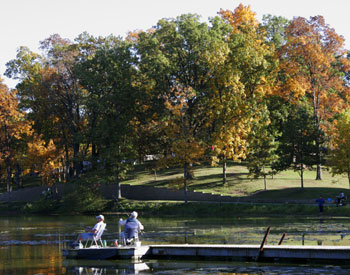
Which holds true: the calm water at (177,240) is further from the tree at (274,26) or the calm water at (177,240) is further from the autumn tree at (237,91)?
the tree at (274,26)

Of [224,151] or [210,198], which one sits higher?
[224,151]

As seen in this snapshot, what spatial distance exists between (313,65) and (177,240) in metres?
40.5

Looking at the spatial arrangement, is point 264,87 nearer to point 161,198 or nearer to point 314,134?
point 314,134

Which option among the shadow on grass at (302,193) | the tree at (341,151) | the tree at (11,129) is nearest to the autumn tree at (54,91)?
the tree at (11,129)

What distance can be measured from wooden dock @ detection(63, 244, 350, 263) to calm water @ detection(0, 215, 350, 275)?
50 cm

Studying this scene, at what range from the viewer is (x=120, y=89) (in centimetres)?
7200

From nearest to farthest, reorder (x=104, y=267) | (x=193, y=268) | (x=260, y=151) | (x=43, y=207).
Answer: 1. (x=193, y=268)
2. (x=104, y=267)
3. (x=260, y=151)
4. (x=43, y=207)

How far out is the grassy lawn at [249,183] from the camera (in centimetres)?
6244

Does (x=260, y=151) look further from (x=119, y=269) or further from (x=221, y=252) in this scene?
(x=119, y=269)

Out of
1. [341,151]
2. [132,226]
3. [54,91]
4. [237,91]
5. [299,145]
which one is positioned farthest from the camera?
[54,91]

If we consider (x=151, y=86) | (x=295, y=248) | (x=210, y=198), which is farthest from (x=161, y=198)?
(x=295, y=248)

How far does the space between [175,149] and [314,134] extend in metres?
14.2

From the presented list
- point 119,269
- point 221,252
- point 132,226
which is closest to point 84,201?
point 132,226

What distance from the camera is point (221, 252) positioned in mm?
28984
